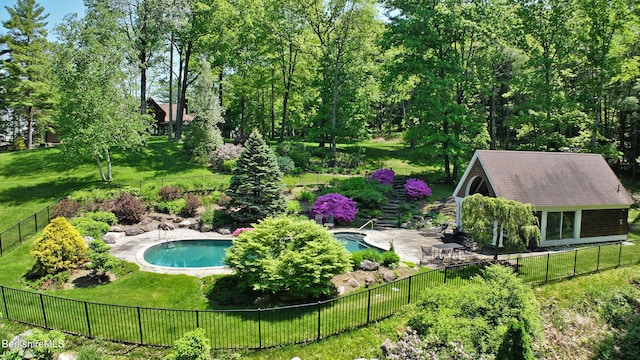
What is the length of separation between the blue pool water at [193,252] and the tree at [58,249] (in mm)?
2735

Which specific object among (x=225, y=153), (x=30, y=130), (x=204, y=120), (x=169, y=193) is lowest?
(x=169, y=193)

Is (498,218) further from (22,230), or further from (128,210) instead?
(22,230)

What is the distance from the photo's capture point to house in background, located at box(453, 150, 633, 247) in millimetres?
18281

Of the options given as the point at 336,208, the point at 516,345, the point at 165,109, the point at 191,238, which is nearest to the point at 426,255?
the point at 336,208

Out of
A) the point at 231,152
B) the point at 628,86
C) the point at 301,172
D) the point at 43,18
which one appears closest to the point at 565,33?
the point at 628,86

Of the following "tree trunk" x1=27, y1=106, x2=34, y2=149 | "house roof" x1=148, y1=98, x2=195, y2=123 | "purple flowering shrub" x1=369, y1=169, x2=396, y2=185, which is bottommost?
"purple flowering shrub" x1=369, y1=169, x2=396, y2=185

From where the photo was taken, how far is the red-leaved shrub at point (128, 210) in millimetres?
21141

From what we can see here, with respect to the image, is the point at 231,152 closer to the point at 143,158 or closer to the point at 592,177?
the point at 143,158

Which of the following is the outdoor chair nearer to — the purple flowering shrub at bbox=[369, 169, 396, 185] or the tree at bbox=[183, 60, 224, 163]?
the purple flowering shrub at bbox=[369, 169, 396, 185]

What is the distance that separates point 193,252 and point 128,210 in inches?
206

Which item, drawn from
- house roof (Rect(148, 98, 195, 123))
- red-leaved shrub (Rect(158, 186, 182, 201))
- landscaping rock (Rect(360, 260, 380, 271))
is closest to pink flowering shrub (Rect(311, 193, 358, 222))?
landscaping rock (Rect(360, 260, 380, 271))

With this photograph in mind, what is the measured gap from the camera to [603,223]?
64.6ft

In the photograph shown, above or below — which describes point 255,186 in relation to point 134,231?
above

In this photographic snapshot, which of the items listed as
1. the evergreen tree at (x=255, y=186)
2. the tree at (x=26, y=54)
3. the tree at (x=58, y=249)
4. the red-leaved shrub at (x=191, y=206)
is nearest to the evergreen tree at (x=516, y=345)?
the evergreen tree at (x=255, y=186)
